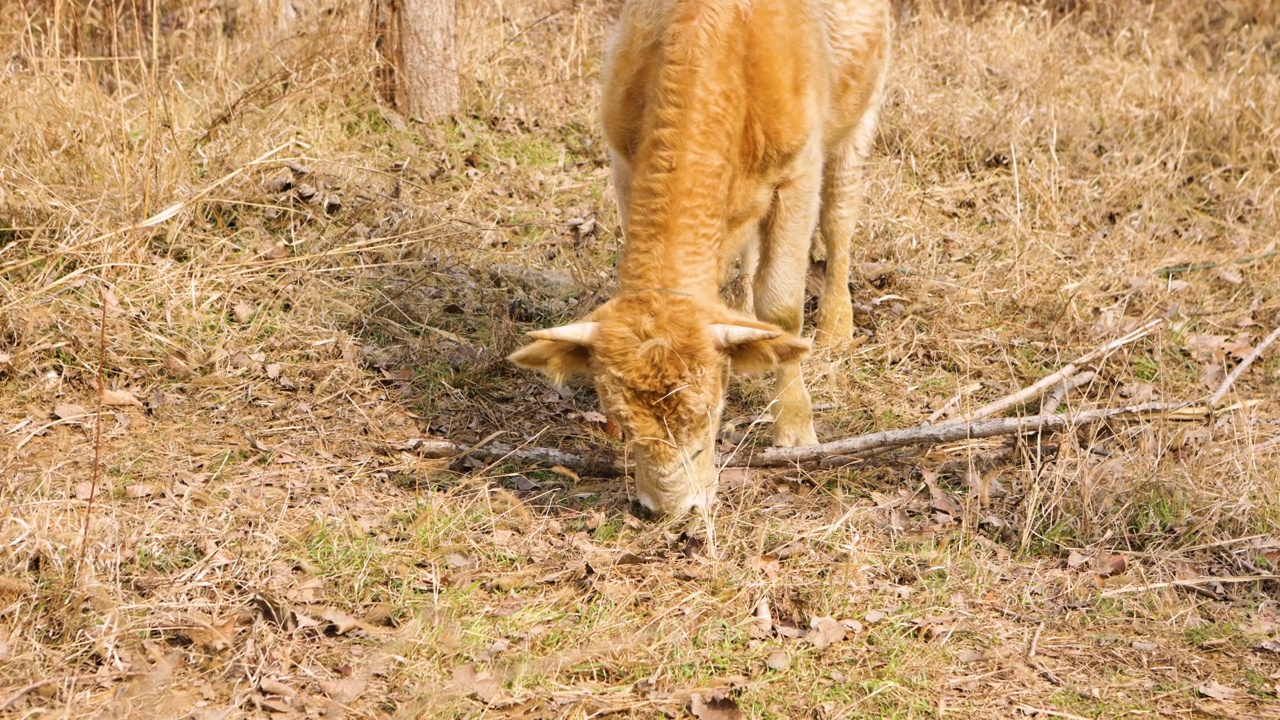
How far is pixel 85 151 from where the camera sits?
670 centimetres

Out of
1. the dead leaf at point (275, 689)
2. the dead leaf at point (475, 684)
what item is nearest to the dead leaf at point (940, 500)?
the dead leaf at point (475, 684)

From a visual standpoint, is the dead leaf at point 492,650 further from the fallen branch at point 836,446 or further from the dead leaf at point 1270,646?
the dead leaf at point 1270,646

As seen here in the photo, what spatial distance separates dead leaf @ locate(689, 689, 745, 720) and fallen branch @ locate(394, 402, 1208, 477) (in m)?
1.64

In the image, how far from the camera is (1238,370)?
6121mm

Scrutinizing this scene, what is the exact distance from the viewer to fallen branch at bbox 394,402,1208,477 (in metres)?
5.44

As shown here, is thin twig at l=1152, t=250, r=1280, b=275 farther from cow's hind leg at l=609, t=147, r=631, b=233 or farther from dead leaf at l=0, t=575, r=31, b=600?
dead leaf at l=0, t=575, r=31, b=600

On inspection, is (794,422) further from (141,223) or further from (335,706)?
(141,223)

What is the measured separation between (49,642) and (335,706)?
102 centimetres

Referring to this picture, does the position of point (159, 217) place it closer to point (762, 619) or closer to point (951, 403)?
point (762, 619)

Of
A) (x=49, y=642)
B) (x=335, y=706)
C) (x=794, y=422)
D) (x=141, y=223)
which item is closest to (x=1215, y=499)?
(x=794, y=422)

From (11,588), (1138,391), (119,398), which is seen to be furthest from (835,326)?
(11,588)

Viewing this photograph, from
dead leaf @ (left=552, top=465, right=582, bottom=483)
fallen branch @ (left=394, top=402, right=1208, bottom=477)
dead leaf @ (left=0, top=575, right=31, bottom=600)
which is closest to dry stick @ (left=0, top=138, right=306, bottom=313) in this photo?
fallen branch @ (left=394, top=402, right=1208, bottom=477)

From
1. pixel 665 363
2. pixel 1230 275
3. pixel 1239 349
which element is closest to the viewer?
pixel 665 363

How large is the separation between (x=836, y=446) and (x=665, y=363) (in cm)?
128
